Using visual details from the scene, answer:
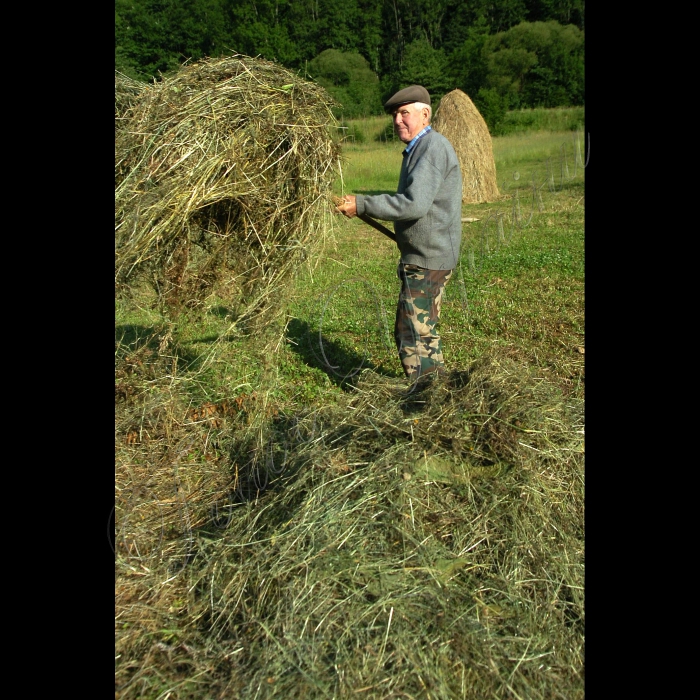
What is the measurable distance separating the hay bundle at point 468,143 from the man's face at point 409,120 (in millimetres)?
10962

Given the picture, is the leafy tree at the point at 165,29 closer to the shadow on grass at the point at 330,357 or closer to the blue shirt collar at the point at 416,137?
the shadow on grass at the point at 330,357

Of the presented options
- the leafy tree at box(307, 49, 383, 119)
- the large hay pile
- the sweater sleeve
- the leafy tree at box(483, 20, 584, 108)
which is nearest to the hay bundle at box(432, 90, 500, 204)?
the leafy tree at box(307, 49, 383, 119)

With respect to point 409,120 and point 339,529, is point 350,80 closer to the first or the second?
point 409,120

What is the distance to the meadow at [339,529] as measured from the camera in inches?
76.5

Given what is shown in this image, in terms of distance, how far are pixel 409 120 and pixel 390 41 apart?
43290 millimetres

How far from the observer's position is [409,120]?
3.82 meters

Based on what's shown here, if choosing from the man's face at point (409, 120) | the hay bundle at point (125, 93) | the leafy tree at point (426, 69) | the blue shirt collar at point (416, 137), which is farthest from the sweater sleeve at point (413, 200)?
the leafy tree at point (426, 69)

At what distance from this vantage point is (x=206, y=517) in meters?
3.00

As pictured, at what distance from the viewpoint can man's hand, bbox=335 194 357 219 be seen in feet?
12.0

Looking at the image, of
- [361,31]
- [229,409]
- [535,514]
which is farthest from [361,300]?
[361,31]

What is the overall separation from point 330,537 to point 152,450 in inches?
67.6

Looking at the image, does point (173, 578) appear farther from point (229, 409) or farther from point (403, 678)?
point (229, 409)

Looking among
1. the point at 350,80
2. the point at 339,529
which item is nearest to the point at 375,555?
the point at 339,529

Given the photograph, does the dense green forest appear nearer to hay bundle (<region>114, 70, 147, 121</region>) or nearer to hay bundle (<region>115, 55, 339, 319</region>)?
hay bundle (<region>114, 70, 147, 121</region>)
